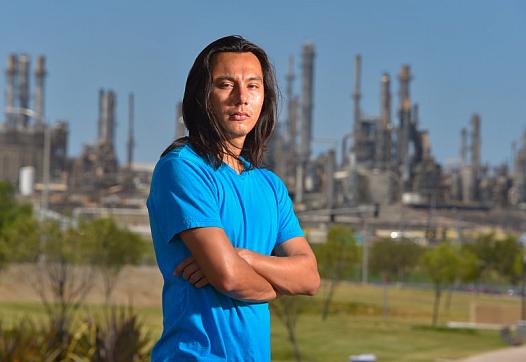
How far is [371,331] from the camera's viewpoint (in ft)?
154

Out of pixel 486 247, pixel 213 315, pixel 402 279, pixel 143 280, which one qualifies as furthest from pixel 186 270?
pixel 402 279

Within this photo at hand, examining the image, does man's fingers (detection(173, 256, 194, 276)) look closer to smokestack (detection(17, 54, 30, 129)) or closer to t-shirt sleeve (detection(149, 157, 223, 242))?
t-shirt sleeve (detection(149, 157, 223, 242))

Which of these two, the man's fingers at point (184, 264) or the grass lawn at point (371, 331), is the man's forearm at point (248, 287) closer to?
the man's fingers at point (184, 264)

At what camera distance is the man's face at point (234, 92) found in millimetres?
2084

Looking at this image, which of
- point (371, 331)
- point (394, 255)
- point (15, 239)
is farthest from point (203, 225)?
point (394, 255)

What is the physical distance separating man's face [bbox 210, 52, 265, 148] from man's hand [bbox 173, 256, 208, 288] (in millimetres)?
266

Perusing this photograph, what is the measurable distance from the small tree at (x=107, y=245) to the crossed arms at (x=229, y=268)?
43.5 m

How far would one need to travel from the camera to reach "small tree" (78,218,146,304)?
47.1m

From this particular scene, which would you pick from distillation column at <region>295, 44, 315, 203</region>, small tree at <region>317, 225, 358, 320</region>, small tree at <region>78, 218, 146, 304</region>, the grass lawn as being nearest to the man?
the grass lawn

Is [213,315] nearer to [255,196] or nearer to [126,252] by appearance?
[255,196]

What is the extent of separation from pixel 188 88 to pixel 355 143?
85.0m

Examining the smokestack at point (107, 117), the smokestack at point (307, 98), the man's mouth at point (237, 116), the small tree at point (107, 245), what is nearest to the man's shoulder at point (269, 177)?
the man's mouth at point (237, 116)

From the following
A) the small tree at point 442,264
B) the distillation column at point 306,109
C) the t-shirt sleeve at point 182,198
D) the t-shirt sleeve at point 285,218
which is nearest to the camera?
the t-shirt sleeve at point 182,198

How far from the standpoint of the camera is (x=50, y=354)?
9.77m
